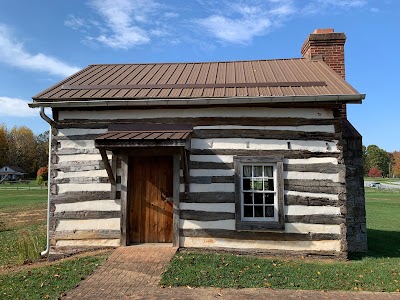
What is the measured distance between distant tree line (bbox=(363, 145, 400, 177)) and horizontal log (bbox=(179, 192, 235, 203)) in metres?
105

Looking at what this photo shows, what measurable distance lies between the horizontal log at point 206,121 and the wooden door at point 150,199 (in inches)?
37.4

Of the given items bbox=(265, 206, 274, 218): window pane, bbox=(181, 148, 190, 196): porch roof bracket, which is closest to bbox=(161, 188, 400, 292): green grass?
bbox=(265, 206, 274, 218): window pane

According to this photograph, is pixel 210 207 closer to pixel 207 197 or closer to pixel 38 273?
pixel 207 197

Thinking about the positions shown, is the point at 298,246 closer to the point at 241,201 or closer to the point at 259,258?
the point at 259,258

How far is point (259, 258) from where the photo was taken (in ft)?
24.9

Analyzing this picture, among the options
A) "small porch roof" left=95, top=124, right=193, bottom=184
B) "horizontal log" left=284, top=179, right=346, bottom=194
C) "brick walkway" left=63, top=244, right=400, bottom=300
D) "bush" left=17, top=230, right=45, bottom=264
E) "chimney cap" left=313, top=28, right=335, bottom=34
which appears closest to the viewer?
"brick walkway" left=63, top=244, right=400, bottom=300

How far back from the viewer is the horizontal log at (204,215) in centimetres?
803

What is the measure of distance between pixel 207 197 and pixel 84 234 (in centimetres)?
319

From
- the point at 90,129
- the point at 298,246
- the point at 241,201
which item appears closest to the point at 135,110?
the point at 90,129

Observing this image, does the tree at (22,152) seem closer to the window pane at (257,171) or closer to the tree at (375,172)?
the window pane at (257,171)

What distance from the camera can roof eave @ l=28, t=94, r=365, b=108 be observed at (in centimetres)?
778

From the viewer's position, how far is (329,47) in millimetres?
10820

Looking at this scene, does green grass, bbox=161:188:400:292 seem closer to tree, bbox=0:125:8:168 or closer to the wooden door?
the wooden door

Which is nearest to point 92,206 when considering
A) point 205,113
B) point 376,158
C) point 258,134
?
point 205,113
